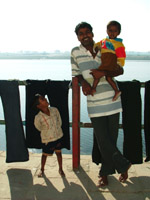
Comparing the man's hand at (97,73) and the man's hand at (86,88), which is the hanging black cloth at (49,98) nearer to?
the man's hand at (86,88)

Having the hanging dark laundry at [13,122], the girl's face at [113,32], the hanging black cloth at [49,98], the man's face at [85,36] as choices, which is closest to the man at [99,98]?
the man's face at [85,36]

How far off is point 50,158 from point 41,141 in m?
0.58

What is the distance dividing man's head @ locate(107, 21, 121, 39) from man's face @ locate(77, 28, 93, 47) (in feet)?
1.29

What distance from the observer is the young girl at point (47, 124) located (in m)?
3.33

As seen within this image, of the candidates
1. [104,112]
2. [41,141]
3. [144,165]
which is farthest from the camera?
[144,165]

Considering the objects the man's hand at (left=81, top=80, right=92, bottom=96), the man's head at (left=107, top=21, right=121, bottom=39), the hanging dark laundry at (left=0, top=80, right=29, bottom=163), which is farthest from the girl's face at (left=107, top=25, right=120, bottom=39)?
the hanging dark laundry at (left=0, top=80, right=29, bottom=163)

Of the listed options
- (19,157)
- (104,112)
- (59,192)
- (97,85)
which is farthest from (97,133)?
(19,157)

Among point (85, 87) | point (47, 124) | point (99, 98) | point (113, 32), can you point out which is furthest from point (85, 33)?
point (47, 124)

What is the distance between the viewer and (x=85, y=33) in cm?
298

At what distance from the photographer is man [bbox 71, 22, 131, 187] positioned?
2.99 meters

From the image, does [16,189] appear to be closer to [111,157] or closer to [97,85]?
[111,157]

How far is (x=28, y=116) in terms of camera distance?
365 cm

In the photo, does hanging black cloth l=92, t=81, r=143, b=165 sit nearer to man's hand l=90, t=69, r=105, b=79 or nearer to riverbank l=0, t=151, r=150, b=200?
riverbank l=0, t=151, r=150, b=200

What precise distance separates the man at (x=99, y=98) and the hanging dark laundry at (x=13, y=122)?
3.23ft
